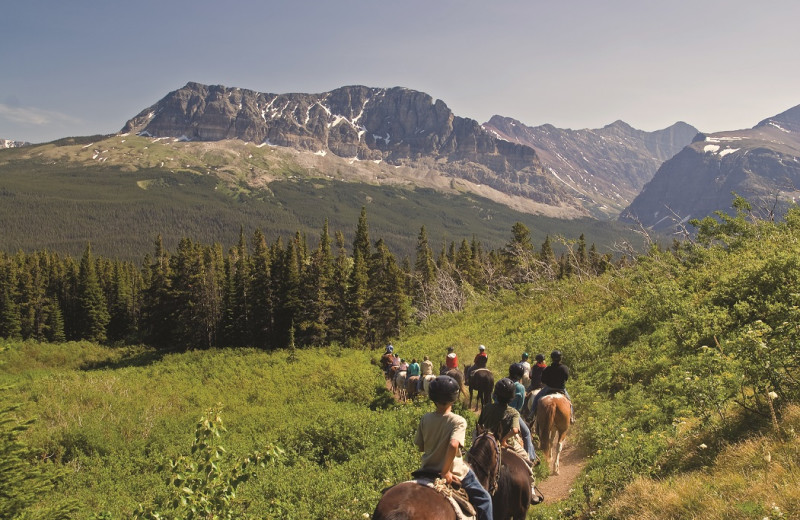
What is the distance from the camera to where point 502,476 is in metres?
8.03

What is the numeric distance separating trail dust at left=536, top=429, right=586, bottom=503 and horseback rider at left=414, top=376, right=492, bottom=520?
4.68 meters

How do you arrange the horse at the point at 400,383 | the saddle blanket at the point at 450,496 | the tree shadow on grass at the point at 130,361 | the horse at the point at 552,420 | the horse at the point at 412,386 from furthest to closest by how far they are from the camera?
the tree shadow on grass at the point at 130,361, the horse at the point at 400,383, the horse at the point at 412,386, the horse at the point at 552,420, the saddle blanket at the point at 450,496

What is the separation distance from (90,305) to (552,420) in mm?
83975

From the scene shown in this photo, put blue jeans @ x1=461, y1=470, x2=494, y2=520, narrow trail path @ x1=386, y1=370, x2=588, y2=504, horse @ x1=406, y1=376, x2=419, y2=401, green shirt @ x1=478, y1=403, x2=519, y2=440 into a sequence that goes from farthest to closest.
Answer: horse @ x1=406, y1=376, x2=419, y2=401
narrow trail path @ x1=386, y1=370, x2=588, y2=504
green shirt @ x1=478, y1=403, x2=519, y2=440
blue jeans @ x1=461, y1=470, x2=494, y2=520

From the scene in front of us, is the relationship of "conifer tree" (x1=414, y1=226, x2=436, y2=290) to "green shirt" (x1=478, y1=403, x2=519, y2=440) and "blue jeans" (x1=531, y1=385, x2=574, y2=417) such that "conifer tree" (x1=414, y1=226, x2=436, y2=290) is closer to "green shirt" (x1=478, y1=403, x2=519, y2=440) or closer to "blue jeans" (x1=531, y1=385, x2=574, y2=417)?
"blue jeans" (x1=531, y1=385, x2=574, y2=417)

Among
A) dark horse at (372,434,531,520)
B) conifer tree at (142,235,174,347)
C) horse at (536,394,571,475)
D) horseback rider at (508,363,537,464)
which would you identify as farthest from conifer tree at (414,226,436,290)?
dark horse at (372,434,531,520)

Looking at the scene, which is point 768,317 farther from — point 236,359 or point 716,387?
point 236,359

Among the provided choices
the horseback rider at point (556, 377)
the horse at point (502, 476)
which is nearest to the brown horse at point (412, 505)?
the horse at point (502, 476)

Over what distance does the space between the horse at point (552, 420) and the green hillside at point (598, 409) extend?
0.66 m

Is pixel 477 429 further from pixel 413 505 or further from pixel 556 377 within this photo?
pixel 556 377

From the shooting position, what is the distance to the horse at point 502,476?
24.4 ft

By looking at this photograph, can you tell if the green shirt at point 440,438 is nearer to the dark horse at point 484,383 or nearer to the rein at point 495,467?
the rein at point 495,467

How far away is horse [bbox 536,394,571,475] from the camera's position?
11.3 m

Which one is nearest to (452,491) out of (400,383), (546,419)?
(546,419)
